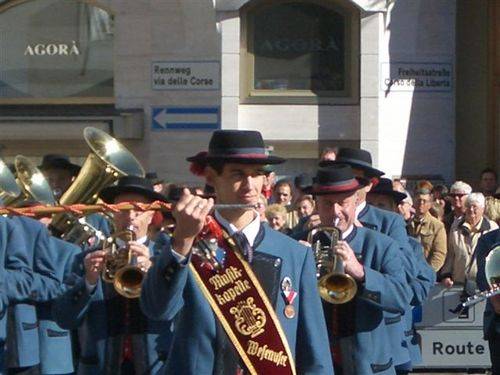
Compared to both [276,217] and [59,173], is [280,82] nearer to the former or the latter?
[276,217]

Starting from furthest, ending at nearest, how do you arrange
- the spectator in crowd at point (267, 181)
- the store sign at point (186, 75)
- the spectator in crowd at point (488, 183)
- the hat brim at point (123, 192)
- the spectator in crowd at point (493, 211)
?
the store sign at point (186, 75) → the spectator in crowd at point (488, 183) → the spectator in crowd at point (493, 211) → the hat brim at point (123, 192) → the spectator in crowd at point (267, 181)

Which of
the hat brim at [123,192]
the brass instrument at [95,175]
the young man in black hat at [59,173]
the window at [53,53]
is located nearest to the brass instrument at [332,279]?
the hat brim at [123,192]

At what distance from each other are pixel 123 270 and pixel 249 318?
73.9 inches

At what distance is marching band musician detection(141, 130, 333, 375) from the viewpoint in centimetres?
600

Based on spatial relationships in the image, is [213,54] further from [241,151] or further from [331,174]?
[241,151]

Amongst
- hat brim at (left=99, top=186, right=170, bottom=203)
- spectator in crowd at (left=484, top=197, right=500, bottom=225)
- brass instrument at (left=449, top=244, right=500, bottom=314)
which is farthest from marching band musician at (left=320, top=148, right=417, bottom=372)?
spectator in crowd at (left=484, top=197, right=500, bottom=225)

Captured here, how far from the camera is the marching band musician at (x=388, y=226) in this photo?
859cm

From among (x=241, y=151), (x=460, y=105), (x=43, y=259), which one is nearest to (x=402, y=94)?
(x=460, y=105)

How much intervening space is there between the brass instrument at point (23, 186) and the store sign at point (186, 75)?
834 centimetres

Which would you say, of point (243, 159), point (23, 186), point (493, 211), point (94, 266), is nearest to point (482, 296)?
point (94, 266)

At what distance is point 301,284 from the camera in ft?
20.3

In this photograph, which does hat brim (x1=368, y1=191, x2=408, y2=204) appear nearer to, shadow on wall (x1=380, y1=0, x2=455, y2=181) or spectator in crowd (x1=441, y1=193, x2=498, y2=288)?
spectator in crowd (x1=441, y1=193, x2=498, y2=288)

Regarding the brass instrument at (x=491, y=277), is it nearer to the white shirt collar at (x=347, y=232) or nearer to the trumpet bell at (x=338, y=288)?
the white shirt collar at (x=347, y=232)

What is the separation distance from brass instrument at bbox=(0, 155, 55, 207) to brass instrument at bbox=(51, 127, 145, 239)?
137mm
